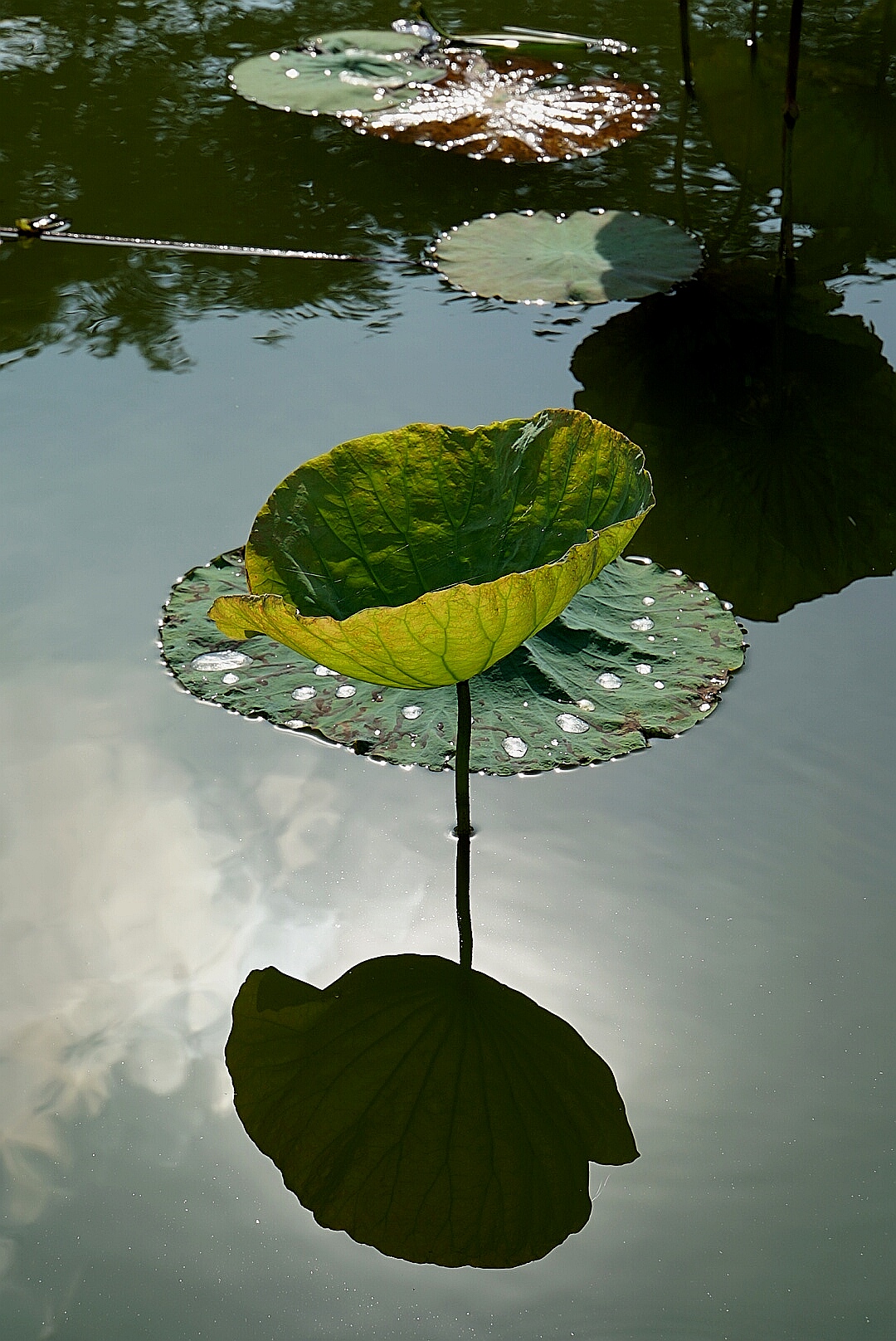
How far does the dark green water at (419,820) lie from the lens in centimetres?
101

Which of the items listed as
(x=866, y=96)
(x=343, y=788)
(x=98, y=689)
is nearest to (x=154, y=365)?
(x=98, y=689)

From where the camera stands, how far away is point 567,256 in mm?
2566

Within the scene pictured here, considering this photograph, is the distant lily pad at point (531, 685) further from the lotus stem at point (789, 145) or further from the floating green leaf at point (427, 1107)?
the lotus stem at point (789, 145)

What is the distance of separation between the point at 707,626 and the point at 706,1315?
0.86 m

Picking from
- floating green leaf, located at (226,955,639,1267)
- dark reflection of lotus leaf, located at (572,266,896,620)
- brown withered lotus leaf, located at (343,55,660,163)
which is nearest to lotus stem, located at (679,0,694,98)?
brown withered lotus leaf, located at (343,55,660,163)

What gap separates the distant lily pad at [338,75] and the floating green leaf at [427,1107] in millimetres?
2653

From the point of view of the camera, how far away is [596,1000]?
122 cm

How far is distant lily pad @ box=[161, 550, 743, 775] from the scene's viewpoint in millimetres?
1467

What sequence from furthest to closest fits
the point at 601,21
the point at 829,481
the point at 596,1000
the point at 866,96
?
the point at 601,21 < the point at 866,96 < the point at 829,481 < the point at 596,1000

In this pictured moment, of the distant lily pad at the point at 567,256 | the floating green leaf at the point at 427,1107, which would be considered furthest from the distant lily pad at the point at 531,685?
the distant lily pad at the point at 567,256

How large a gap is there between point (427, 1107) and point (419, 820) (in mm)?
370

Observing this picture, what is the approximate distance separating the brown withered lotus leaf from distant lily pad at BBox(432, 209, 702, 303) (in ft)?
1.64

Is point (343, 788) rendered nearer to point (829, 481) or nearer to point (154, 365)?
point (829, 481)

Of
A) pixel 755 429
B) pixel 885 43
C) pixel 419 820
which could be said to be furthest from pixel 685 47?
pixel 419 820
